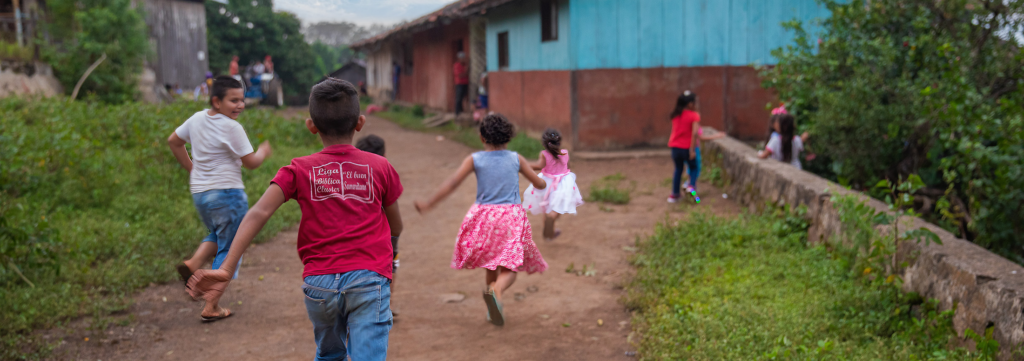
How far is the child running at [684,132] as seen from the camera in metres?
7.27

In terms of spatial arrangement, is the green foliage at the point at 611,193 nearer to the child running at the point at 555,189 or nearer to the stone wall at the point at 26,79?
the child running at the point at 555,189

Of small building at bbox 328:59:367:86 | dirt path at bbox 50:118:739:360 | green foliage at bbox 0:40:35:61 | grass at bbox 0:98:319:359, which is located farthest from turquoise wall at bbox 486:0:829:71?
small building at bbox 328:59:367:86

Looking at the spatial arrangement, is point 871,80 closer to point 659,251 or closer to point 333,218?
point 659,251

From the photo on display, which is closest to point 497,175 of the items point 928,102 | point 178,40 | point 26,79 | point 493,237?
point 493,237

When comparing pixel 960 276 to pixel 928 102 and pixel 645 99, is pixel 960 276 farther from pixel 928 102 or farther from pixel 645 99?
pixel 645 99

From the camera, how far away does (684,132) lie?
733 centimetres

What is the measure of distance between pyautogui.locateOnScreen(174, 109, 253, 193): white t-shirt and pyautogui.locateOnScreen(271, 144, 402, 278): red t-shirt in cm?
163

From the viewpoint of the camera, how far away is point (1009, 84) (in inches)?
236

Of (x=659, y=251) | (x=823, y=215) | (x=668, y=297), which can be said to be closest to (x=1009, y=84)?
(x=823, y=215)

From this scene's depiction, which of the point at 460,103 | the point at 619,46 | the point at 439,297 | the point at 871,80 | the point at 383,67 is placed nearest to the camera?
the point at 439,297

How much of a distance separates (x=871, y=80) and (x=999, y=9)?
122cm

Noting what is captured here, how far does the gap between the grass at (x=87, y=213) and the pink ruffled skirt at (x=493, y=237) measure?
7.49 ft

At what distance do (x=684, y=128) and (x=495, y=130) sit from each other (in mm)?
3986

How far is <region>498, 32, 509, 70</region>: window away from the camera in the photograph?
13859mm
